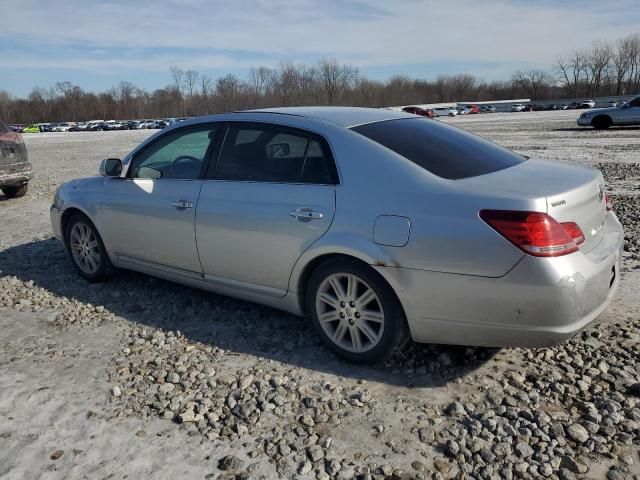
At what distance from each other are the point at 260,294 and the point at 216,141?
1.24 metres

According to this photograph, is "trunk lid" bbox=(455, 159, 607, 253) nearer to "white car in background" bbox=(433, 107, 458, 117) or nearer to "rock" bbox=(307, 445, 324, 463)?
"rock" bbox=(307, 445, 324, 463)

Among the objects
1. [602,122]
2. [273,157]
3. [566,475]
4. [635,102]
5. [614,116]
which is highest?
[635,102]

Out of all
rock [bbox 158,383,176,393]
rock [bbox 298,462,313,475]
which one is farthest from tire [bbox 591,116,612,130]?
rock [bbox 298,462,313,475]

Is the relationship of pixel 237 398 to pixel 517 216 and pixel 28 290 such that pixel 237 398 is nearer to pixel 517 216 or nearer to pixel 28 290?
pixel 517 216

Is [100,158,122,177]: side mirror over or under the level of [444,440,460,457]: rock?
over

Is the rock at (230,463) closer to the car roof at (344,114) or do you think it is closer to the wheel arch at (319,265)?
the wheel arch at (319,265)

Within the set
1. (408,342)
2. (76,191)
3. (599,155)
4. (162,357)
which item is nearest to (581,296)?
(408,342)

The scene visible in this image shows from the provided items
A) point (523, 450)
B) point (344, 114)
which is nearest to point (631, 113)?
point (344, 114)

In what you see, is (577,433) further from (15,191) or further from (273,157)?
(15,191)

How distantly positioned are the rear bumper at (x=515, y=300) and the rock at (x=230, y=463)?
1.24 m

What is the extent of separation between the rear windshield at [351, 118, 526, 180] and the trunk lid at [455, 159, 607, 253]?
14cm

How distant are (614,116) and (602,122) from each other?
521 mm

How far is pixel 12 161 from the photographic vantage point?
10.1 metres

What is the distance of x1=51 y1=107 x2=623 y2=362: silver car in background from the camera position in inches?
112
